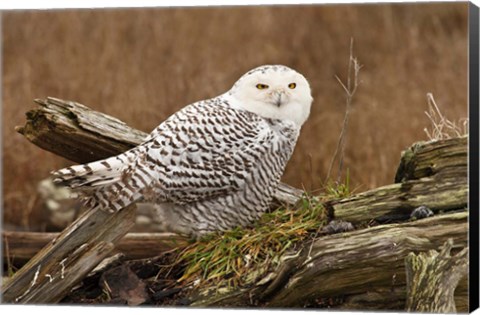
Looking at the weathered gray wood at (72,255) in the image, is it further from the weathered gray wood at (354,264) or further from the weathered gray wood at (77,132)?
the weathered gray wood at (354,264)

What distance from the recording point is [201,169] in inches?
141

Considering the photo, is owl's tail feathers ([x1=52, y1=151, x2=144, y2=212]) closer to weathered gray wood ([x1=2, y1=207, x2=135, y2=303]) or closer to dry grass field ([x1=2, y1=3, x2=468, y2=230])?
weathered gray wood ([x1=2, y1=207, x2=135, y2=303])

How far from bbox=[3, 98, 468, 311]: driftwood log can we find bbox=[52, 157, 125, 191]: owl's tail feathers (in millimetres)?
317

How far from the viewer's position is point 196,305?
3717mm

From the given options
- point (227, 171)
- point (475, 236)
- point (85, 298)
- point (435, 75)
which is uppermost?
point (435, 75)

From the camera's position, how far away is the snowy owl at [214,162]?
358 centimetres

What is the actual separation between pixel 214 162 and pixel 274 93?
1.17 feet

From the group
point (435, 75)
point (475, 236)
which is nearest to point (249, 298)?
point (475, 236)

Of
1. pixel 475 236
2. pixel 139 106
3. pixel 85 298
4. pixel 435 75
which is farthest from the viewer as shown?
pixel 139 106

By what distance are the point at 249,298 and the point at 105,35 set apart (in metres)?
1.82

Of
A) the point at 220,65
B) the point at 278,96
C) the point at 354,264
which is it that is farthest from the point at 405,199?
the point at 220,65

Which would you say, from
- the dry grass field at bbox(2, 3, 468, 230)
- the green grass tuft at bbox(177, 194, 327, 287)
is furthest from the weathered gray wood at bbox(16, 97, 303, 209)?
the dry grass field at bbox(2, 3, 468, 230)

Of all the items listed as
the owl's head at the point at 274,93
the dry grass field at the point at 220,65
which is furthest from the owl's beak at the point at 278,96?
the dry grass field at the point at 220,65

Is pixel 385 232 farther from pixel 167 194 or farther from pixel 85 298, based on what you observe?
pixel 85 298
